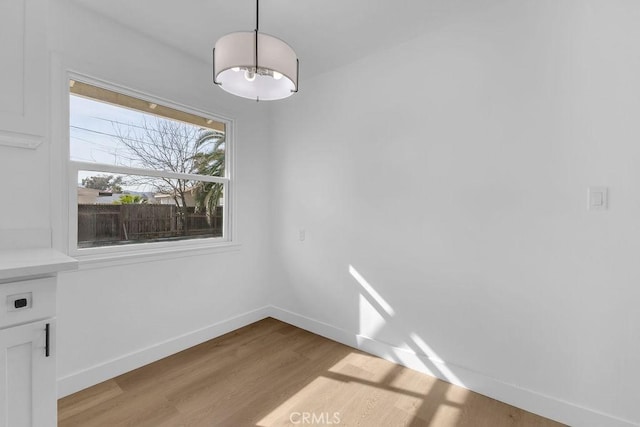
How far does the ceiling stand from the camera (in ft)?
6.35

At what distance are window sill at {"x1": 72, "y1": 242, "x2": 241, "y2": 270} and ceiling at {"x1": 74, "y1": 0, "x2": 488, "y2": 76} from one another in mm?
1687

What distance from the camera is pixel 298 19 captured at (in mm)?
2090

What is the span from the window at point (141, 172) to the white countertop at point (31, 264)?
2.79 ft

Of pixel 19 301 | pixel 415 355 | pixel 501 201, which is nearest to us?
pixel 19 301

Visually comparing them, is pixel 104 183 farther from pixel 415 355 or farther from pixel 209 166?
pixel 415 355

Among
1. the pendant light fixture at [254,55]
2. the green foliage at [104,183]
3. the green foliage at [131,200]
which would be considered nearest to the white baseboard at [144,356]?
the green foliage at [131,200]

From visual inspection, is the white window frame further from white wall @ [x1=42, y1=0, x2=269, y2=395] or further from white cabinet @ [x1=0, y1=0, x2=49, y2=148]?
white cabinet @ [x1=0, y1=0, x2=49, y2=148]

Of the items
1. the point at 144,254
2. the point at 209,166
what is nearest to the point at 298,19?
the point at 209,166

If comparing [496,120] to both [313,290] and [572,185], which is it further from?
[313,290]

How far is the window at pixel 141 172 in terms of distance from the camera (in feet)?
6.73

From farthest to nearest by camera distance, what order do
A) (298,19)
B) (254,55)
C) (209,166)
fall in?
(209,166) < (298,19) < (254,55)

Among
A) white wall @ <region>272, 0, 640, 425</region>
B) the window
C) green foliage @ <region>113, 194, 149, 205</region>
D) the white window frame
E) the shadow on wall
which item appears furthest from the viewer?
green foliage @ <region>113, 194, 149, 205</region>

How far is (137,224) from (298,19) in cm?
198

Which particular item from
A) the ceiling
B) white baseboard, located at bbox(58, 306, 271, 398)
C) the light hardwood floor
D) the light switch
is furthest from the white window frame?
the light switch
